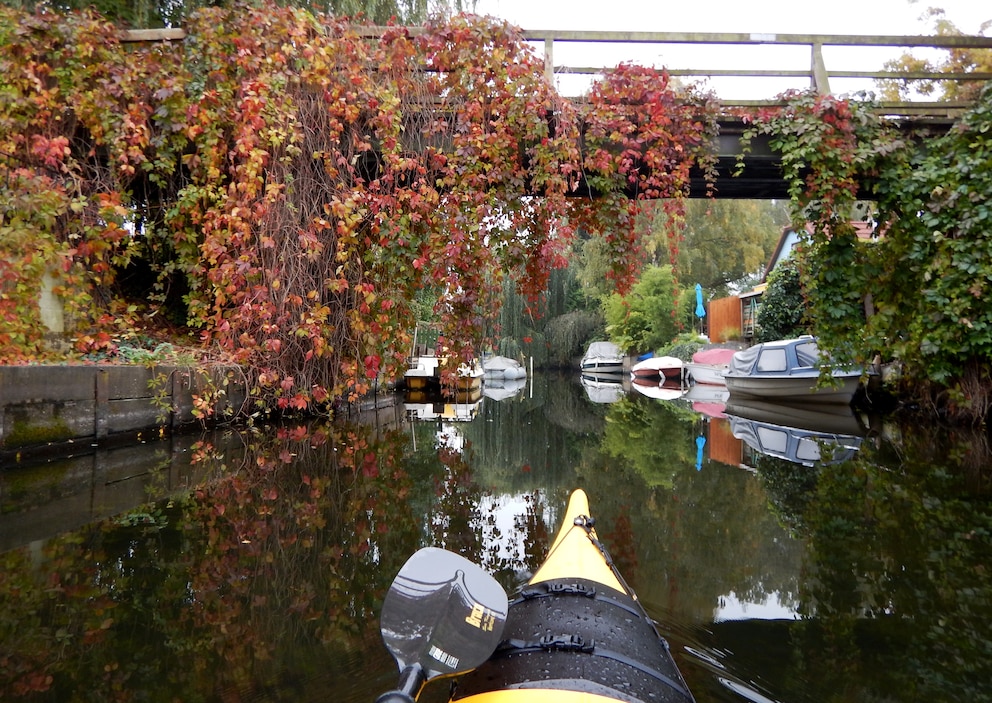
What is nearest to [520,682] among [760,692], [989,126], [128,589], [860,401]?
[760,692]

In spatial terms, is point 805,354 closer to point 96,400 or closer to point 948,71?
point 948,71

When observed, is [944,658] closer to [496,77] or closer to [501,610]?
[501,610]

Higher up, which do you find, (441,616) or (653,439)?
(441,616)

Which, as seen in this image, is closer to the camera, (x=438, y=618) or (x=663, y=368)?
(x=438, y=618)

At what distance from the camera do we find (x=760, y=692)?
2361 millimetres

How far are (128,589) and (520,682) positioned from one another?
7.77 feet

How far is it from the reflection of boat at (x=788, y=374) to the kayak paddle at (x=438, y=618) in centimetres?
1192

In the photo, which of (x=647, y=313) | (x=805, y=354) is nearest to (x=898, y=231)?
(x=805, y=354)

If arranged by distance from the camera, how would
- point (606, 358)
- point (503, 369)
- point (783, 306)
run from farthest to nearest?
1. point (503, 369)
2. point (606, 358)
3. point (783, 306)

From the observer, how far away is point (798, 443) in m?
8.33

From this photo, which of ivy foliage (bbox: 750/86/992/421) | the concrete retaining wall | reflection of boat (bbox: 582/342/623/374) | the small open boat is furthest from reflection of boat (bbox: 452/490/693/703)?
reflection of boat (bbox: 582/342/623/374)

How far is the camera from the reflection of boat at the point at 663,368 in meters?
23.7

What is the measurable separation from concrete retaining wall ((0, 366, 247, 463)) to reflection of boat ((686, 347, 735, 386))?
1616 centimetres

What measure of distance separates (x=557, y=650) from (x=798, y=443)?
740cm
